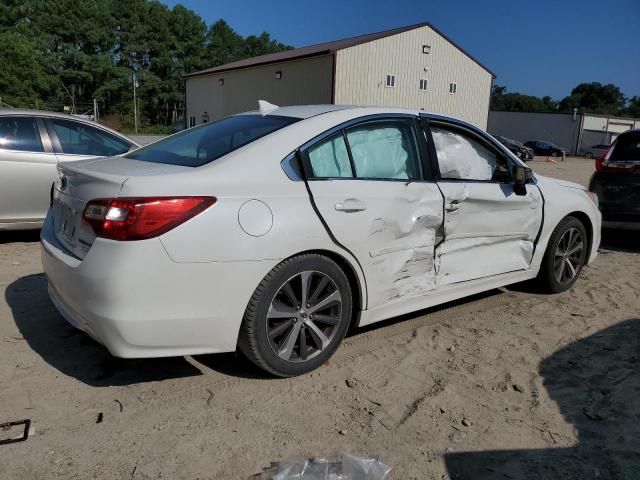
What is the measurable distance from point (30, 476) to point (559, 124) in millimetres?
62858

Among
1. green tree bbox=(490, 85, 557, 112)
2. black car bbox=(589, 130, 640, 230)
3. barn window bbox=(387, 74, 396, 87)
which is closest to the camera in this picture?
black car bbox=(589, 130, 640, 230)

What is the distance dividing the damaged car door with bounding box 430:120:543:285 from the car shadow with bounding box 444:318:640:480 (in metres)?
0.83

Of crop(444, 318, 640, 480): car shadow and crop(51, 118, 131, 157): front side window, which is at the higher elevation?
crop(51, 118, 131, 157): front side window

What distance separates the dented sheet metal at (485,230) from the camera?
12.9 feet

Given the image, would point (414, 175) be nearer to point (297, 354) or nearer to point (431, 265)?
point (431, 265)

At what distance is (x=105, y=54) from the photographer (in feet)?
220

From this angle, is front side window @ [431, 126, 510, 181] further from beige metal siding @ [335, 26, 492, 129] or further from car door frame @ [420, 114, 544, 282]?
beige metal siding @ [335, 26, 492, 129]

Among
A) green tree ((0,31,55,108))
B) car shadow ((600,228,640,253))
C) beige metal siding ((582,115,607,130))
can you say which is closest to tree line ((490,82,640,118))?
beige metal siding ((582,115,607,130))

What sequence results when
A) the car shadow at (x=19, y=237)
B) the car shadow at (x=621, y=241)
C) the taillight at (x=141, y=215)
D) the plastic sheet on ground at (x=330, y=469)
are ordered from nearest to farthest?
1. the plastic sheet on ground at (x=330, y=469)
2. the taillight at (x=141, y=215)
3. the car shadow at (x=19, y=237)
4. the car shadow at (x=621, y=241)

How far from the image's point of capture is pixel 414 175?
377cm

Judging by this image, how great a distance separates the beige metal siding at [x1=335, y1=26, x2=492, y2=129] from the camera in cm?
3250

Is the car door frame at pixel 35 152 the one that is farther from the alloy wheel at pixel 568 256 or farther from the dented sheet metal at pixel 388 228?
the alloy wheel at pixel 568 256

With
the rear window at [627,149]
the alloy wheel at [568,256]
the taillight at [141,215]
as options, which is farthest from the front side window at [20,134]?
the rear window at [627,149]

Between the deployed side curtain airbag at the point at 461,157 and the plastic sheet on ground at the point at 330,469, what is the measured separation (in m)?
2.15
